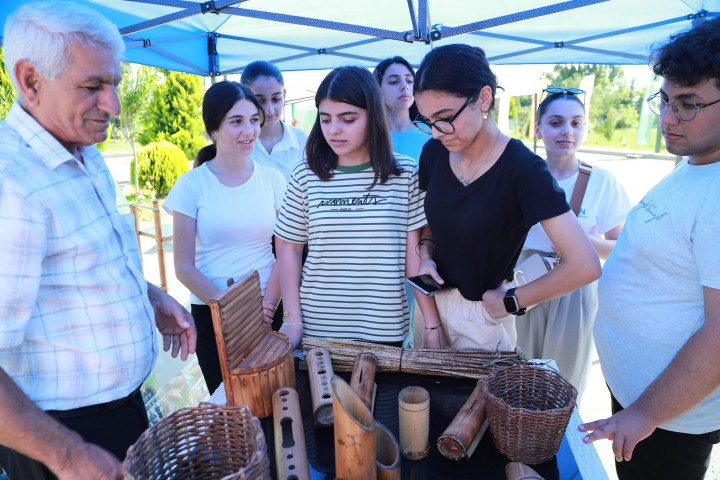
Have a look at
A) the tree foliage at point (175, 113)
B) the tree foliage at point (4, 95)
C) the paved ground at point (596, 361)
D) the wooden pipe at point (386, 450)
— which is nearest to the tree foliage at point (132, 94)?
the tree foliage at point (175, 113)

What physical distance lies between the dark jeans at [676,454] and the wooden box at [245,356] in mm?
1134

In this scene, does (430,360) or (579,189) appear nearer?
(430,360)

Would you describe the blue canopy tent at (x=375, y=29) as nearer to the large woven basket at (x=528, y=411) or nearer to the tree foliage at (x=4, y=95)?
the large woven basket at (x=528, y=411)

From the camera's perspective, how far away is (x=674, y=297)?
136 cm

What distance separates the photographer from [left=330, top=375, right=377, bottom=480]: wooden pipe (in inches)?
33.7

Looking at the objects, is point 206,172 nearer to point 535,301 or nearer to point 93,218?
point 93,218

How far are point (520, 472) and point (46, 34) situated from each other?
4.78ft

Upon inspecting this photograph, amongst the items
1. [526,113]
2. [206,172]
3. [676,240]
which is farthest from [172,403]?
[526,113]

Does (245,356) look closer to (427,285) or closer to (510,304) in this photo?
(427,285)

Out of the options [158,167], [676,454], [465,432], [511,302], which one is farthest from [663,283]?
[158,167]

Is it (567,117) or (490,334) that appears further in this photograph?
(567,117)

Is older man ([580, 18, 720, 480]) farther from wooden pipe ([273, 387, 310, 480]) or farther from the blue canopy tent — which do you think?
the blue canopy tent

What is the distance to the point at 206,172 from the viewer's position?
242 cm

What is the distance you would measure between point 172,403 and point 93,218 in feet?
5.50
